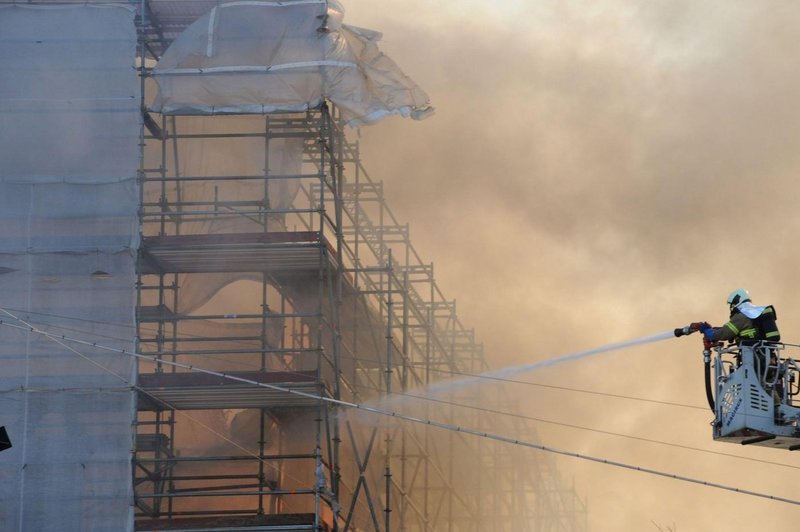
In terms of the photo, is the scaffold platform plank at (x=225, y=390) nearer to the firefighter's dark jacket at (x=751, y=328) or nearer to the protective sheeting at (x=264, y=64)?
the protective sheeting at (x=264, y=64)

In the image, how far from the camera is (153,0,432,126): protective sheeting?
3141 centimetres

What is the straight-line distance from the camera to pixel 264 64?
1246 inches

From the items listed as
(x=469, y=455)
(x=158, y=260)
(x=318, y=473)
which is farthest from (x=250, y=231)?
(x=469, y=455)

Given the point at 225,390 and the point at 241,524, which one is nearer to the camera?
the point at 241,524

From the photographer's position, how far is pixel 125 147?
103ft

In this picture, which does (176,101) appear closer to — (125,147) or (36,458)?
(125,147)

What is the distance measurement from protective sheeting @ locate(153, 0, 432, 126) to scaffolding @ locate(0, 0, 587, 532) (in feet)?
1.22

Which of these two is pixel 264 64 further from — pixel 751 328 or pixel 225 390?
pixel 751 328

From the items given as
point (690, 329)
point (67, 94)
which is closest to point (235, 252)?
point (67, 94)

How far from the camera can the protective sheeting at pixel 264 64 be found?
31406mm

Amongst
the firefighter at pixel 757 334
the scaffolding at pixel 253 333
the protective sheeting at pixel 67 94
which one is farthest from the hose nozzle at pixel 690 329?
the protective sheeting at pixel 67 94

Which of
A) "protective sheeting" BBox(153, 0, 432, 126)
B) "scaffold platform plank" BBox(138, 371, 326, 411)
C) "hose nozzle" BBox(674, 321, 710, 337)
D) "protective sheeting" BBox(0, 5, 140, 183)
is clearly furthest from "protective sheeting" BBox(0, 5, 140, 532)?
"hose nozzle" BBox(674, 321, 710, 337)

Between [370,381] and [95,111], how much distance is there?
8308mm

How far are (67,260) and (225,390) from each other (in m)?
3.84
